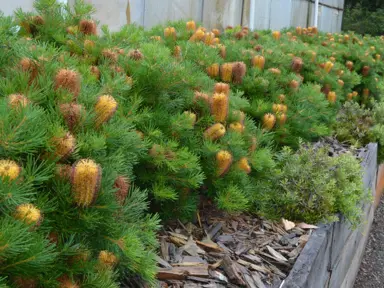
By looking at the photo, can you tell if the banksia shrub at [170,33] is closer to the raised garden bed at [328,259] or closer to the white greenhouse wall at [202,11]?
the white greenhouse wall at [202,11]

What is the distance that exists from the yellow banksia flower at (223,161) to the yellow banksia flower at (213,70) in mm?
1145

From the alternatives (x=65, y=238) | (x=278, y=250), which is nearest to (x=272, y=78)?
(x=278, y=250)

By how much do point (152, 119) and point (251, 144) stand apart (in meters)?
0.68

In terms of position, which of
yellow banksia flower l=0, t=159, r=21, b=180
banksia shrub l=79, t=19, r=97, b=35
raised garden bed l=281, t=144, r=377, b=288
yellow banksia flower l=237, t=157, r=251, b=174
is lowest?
raised garden bed l=281, t=144, r=377, b=288

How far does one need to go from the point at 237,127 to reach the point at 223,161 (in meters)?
0.36

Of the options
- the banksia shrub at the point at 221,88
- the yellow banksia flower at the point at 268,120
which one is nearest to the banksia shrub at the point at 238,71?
the yellow banksia flower at the point at 268,120

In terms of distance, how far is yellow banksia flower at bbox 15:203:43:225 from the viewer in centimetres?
142

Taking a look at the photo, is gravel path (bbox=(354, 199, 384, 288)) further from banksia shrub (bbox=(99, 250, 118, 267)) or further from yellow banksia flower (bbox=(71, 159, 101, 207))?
yellow banksia flower (bbox=(71, 159, 101, 207))

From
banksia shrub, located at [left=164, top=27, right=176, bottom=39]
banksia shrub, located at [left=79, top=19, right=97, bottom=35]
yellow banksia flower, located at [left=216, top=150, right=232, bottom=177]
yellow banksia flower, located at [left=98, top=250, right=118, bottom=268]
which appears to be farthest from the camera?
banksia shrub, located at [left=164, top=27, right=176, bottom=39]

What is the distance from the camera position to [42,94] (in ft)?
5.89

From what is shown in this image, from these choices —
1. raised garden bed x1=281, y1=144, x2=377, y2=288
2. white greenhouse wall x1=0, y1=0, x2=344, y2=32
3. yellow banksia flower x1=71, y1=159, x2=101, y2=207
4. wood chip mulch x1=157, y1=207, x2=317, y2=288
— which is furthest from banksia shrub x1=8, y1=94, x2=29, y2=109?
white greenhouse wall x1=0, y1=0, x2=344, y2=32

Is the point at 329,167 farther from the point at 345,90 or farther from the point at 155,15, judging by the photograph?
the point at 155,15

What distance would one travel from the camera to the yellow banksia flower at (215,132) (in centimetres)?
274

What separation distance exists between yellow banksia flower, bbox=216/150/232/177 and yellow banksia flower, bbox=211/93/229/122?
27cm
